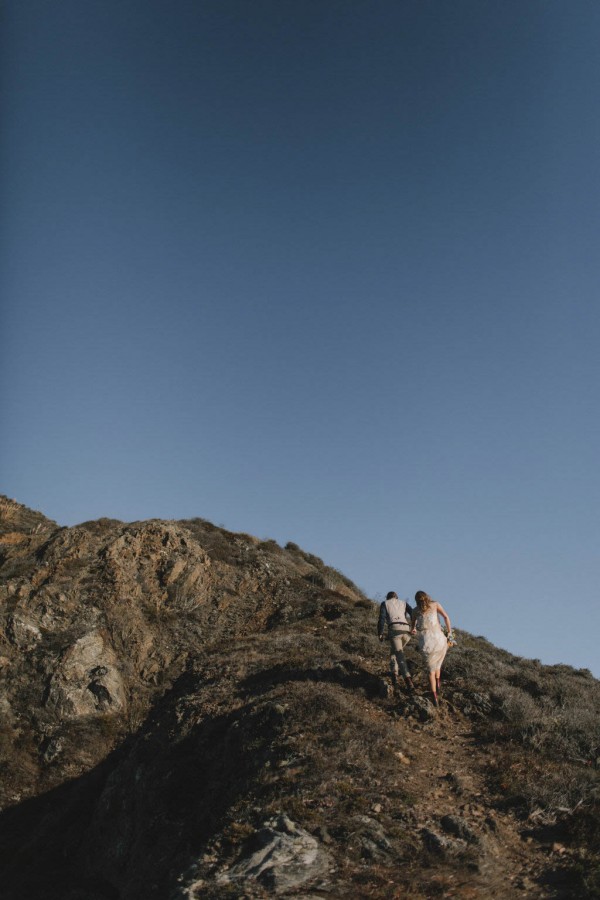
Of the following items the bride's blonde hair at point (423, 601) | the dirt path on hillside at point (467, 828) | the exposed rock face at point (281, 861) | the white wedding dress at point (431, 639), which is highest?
the bride's blonde hair at point (423, 601)

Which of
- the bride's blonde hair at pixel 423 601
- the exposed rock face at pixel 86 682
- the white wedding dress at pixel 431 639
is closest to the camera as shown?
the white wedding dress at pixel 431 639

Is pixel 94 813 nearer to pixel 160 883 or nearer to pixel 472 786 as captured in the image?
pixel 160 883

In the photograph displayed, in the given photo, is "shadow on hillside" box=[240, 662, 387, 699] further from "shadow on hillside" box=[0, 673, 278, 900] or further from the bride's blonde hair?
the bride's blonde hair

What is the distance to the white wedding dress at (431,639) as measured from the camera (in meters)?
12.7

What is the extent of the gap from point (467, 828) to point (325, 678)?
6.50 m

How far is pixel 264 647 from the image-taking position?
746 inches

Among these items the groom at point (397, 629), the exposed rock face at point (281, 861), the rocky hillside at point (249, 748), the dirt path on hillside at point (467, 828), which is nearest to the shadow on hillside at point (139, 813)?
the rocky hillside at point (249, 748)

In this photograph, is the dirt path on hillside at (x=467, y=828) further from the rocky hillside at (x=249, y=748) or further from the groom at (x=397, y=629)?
the groom at (x=397, y=629)

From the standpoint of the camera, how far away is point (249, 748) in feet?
38.4

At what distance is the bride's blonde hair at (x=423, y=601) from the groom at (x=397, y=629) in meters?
0.52

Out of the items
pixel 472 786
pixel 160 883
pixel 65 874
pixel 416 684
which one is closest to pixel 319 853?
pixel 160 883

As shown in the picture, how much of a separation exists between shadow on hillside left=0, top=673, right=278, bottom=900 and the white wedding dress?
380 cm

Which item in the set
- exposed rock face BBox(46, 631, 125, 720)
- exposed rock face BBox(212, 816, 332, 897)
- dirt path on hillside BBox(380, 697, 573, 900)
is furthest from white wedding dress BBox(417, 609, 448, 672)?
exposed rock face BBox(46, 631, 125, 720)

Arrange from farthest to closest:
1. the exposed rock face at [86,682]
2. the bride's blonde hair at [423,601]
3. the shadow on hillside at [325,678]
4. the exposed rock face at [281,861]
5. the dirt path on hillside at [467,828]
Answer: the exposed rock face at [86,682]
the shadow on hillside at [325,678]
the bride's blonde hair at [423,601]
the exposed rock face at [281,861]
the dirt path on hillside at [467,828]
